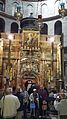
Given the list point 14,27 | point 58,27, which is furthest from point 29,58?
point 14,27

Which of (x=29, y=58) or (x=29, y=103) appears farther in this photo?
(x=29, y=58)

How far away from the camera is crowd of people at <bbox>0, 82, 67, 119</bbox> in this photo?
8055 millimetres

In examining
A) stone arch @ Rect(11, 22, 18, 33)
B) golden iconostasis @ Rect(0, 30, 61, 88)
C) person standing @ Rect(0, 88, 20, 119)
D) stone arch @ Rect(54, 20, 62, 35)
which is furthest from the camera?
stone arch @ Rect(11, 22, 18, 33)

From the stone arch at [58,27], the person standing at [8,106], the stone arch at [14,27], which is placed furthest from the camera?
the stone arch at [14,27]

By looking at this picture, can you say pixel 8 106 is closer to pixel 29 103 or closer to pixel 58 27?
pixel 29 103

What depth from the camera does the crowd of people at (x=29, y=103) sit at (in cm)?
805

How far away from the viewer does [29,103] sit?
42.8 ft

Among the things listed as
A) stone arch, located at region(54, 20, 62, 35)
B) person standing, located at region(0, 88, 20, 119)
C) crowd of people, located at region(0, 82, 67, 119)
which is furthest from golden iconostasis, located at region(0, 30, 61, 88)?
person standing, located at region(0, 88, 20, 119)

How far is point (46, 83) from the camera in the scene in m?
24.1

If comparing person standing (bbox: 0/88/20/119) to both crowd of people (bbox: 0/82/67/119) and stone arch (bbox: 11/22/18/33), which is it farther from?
stone arch (bbox: 11/22/18/33)

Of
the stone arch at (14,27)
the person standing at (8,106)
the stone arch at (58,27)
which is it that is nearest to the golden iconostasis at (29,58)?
the stone arch at (58,27)

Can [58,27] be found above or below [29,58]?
above

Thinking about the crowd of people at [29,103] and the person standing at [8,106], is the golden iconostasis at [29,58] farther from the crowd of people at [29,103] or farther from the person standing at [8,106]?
the person standing at [8,106]

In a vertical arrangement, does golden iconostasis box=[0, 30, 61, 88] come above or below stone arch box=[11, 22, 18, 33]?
below
